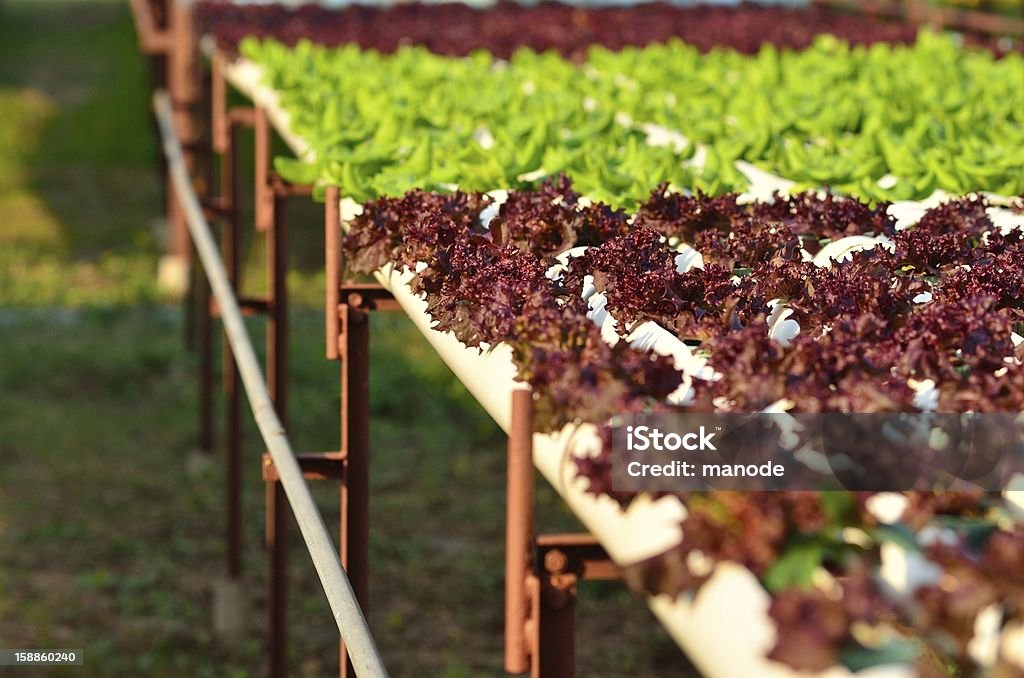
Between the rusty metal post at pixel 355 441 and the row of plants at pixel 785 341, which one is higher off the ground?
the row of plants at pixel 785 341

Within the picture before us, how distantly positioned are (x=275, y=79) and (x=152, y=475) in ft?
12.5

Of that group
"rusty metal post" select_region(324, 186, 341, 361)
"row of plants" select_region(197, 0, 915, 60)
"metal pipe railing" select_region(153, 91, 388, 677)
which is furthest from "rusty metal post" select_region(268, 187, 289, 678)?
"row of plants" select_region(197, 0, 915, 60)

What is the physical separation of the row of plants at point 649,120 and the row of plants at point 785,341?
0.51m

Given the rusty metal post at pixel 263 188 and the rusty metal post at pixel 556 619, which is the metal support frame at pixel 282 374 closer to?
the rusty metal post at pixel 263 188

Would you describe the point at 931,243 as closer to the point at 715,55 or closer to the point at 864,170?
the point at 864,170

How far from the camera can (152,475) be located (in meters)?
11.5

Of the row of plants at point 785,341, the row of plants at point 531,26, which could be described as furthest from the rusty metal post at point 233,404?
the row of plants at point 785,341

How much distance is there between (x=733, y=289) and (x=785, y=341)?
0.31 m

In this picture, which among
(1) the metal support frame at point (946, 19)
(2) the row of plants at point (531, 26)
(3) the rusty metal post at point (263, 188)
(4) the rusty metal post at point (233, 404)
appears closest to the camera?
(3) the rusty metal post at point (263, 188)

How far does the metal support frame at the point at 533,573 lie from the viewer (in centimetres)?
318

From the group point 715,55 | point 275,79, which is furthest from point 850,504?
point 715,55

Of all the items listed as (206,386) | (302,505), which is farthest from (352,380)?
(206,386)

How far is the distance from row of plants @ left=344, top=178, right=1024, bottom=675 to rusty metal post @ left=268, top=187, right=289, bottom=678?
2096 mm

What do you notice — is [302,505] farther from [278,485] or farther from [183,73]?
[183,73]
